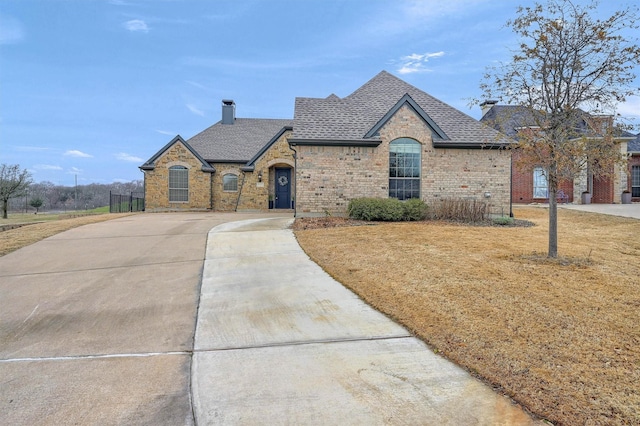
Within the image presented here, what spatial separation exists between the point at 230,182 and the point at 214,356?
21.4 metres

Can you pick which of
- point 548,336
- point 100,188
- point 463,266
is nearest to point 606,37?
point 463,266

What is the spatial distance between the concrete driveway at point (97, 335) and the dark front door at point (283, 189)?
1503cm

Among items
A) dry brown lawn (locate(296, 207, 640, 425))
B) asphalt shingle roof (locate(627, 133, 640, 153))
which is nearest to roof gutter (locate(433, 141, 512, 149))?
dry brown lawn (locate(296, 207, 640, 425))

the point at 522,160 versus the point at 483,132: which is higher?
the point at 483,132

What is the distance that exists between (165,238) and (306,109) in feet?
28.5

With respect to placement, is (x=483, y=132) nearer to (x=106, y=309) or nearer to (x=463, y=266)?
(x=463, y=266)

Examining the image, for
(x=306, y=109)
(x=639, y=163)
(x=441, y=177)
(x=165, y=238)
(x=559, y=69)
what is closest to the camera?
(x=559, y=69)

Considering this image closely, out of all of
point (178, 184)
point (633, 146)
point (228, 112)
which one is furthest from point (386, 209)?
point (633, 146)

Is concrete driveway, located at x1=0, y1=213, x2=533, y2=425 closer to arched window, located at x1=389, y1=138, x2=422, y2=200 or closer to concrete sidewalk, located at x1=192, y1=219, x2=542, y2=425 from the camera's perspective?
concrete sidewalk, located at x1=192, y1=219, x2=542, y2=425

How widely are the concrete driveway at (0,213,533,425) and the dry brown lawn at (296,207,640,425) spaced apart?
0.33 m

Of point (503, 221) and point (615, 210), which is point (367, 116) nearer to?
point (503, 221)

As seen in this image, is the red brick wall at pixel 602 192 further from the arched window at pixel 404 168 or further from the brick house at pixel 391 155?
the arched window at pixel 404 168

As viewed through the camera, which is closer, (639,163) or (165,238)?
(165,238)

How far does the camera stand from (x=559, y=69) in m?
7.77
